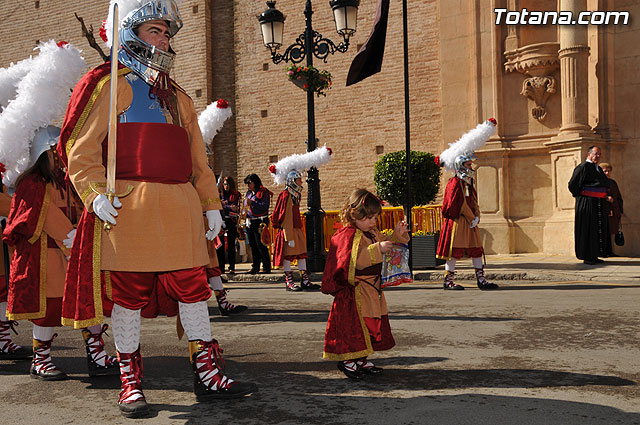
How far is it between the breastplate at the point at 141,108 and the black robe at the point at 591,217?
10.1 m

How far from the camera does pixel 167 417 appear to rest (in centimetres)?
397

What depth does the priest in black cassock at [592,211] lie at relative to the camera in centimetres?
1242

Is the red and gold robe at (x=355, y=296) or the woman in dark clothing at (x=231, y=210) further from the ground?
the woman in dark clothing at (x=231, y=210)

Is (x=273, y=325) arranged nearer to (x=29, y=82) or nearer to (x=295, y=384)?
(x=295, y=384)

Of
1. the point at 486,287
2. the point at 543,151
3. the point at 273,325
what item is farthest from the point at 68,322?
the point at 543,151

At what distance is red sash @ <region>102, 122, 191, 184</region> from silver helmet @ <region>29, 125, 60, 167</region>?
1.29 meters

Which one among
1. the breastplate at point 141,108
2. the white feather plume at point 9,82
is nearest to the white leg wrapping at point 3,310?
the white feather plume at point 9,82

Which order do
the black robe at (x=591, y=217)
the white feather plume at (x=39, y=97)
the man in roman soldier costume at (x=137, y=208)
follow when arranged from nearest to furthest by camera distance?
the man in roman soldier costume at (x=137, y=208) < the white feather plume at (x=39, y=97) < the black robe at (x=591, y=217)

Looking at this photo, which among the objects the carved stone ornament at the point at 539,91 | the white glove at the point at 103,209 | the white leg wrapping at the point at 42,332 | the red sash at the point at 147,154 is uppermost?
the carved stone ornament at the point at 539,91

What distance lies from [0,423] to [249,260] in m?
14.9

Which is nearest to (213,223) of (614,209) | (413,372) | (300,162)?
(413,372)

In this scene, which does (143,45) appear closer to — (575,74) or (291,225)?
(291,225)

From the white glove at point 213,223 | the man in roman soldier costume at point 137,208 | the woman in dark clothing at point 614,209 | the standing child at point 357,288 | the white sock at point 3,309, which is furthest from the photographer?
the woman in dark clothing at point 614,209

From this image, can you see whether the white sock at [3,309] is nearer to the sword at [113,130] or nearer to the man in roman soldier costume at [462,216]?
the sword at [113,130]
